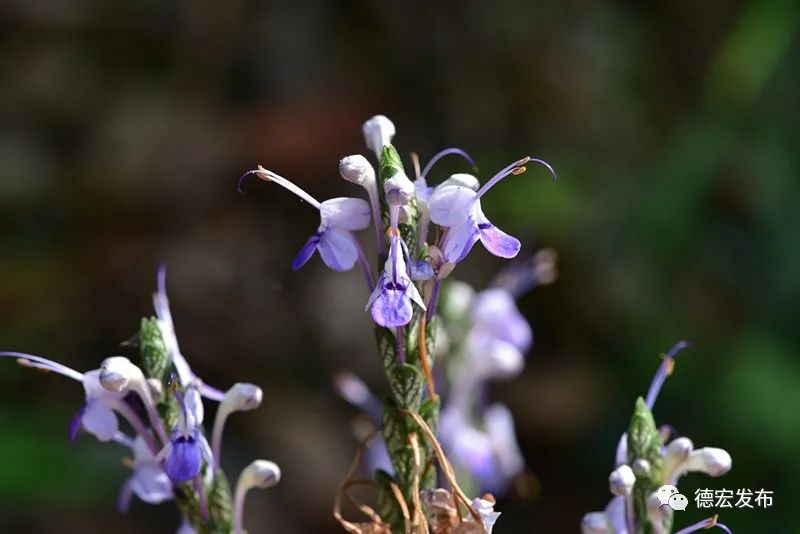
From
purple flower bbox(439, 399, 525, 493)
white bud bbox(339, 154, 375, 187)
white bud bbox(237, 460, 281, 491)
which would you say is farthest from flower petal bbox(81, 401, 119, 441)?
purple flower bbox(439, 399, 525, 493)

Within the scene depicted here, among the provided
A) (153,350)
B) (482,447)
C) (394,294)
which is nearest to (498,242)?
(394,294)

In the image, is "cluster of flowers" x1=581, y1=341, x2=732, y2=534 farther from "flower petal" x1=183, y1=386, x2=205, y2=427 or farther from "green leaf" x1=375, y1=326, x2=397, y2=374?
"flower petal" x1=183, y1=386, x2=205, y2=427

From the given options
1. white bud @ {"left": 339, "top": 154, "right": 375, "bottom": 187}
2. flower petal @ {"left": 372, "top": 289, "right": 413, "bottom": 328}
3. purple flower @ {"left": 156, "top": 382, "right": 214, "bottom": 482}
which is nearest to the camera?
flower petal @ {"left": 372, "top": 289, "right": 413, "bottom": 328}

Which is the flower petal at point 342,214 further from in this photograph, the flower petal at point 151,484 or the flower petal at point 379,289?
the flower petal at point 151,484

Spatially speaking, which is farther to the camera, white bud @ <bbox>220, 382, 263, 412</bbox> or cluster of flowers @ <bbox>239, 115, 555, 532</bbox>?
white bud @ <bbox>220, 382, 263, 412</bbox>

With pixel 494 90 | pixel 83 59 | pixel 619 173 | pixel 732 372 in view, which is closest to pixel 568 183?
pixel 619 173

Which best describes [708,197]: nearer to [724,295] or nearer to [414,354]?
[724,295]

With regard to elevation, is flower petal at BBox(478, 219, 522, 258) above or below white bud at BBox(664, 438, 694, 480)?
above
